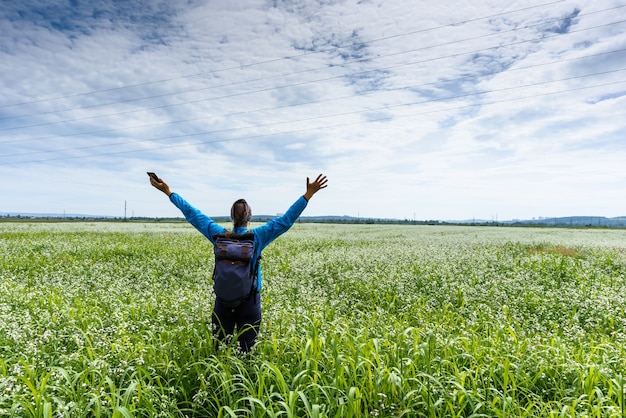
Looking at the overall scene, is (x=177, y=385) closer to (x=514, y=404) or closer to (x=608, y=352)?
(x=514, y=404)

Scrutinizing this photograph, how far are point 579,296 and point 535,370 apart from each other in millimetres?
6399

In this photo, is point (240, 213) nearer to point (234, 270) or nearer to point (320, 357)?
point (234, 270)

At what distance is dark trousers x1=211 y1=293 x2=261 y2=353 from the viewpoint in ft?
17.5

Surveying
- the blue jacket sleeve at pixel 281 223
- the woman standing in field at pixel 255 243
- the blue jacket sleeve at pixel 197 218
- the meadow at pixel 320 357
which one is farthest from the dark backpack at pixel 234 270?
the meadow at pixel 320 357

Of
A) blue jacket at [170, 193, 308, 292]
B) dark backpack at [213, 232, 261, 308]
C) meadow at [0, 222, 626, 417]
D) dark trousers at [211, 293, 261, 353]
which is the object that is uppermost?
blue jacket at [170, 193, 308, 292]

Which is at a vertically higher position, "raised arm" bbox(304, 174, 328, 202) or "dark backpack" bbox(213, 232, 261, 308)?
"raised arm" bbox(304, 174, 328, 202)

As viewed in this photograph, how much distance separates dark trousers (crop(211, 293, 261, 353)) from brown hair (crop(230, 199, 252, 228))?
1.11 meters

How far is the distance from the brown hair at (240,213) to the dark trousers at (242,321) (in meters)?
1.11

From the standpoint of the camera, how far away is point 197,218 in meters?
5.81

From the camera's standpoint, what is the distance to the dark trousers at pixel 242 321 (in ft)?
17.5

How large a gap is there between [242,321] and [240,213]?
1666 mm

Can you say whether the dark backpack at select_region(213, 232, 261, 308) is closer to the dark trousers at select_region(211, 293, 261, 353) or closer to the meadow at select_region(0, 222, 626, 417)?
the dark trousers at select_region(211, 293, 261, 353)

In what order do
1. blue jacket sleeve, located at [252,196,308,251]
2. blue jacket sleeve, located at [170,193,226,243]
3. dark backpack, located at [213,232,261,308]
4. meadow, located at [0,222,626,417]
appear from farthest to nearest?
blue jacket sleeve, located at [170,193,226,243] < blue jacket sleeve, located at [252,196,308,251] < dark backpack, located at [213,232,261,308] < meadow, located at [0,222,626,417]

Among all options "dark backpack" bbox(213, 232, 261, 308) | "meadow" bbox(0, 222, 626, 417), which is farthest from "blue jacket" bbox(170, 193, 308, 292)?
"meadow" bbox(0, 222, 626, 417)
